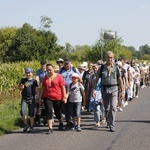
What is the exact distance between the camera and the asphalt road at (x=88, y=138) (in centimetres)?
875

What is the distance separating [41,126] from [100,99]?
1.81 meters

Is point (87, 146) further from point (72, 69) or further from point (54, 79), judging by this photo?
point (72, 69)

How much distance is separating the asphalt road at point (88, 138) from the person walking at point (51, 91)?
609mm

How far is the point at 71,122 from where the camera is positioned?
455 inches

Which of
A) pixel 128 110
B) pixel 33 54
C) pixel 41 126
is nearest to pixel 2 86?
pixel 128 110

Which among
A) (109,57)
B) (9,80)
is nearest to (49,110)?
(109,57)

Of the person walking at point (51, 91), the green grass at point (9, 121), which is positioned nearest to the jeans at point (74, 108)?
the person walking at point (51, 91)

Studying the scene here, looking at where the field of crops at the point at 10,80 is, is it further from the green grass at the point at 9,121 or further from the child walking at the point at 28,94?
the child walking at the point at 28,94

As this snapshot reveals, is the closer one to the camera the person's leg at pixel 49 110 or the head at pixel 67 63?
the person's leg at pixel 49 110

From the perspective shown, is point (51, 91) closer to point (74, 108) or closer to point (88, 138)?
point (74, 108)

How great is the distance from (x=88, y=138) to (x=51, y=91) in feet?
5.49

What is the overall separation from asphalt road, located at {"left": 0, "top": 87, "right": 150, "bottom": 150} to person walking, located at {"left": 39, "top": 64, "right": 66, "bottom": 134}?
0.61 meters

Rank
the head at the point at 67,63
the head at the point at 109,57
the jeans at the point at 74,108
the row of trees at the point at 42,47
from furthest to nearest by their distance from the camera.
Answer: the row of trees at the point at 42,47 → the head at the point at 67,63 → the jeans at the point at 74,108 → the head at the point at 109,57

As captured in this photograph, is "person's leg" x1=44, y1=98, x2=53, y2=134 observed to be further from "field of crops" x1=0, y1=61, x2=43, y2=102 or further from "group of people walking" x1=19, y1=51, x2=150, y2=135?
"field of crops" x1=0, y1=61, x2=43, y2=102
